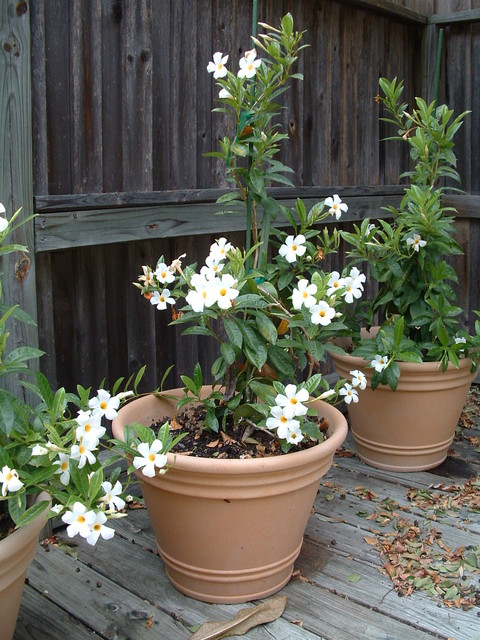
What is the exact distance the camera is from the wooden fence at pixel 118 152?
2039mm

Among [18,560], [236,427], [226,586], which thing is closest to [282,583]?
[226,586]

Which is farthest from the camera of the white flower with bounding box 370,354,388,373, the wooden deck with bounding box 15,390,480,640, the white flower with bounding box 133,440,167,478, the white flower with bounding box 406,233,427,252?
the white flower with bounding box 406,233,427,252

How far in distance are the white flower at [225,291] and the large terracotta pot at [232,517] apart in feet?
1.24

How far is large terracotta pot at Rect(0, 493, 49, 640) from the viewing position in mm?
1411

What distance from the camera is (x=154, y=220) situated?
2.40 metres

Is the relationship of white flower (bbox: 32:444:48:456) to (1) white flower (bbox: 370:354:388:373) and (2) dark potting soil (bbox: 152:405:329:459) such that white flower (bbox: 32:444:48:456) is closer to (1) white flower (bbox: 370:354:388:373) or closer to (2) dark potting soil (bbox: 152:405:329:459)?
(2) dark potting soil (bbox: 152:405:329:459)

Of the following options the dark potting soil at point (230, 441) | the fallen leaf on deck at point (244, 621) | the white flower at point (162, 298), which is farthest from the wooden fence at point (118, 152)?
the fallen leaf on deck at point (244, 621)

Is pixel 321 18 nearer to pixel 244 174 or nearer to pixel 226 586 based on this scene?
pixel 244 174

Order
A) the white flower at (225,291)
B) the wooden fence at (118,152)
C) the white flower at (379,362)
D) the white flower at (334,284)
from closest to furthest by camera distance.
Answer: the white flower at (225,291) → the white flower at (334,284) → the wooden fence at (118,152) → the white flower at (379,362)

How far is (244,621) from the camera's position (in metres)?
1.80

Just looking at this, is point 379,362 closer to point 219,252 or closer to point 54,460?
point 219,252

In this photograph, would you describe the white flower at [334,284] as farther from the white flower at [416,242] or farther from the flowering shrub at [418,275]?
the white flower at [416,242]

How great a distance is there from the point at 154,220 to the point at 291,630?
1.31 metres

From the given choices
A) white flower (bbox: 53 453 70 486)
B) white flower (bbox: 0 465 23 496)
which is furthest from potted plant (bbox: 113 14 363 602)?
white flower (bbox: 0 465 23 496)
